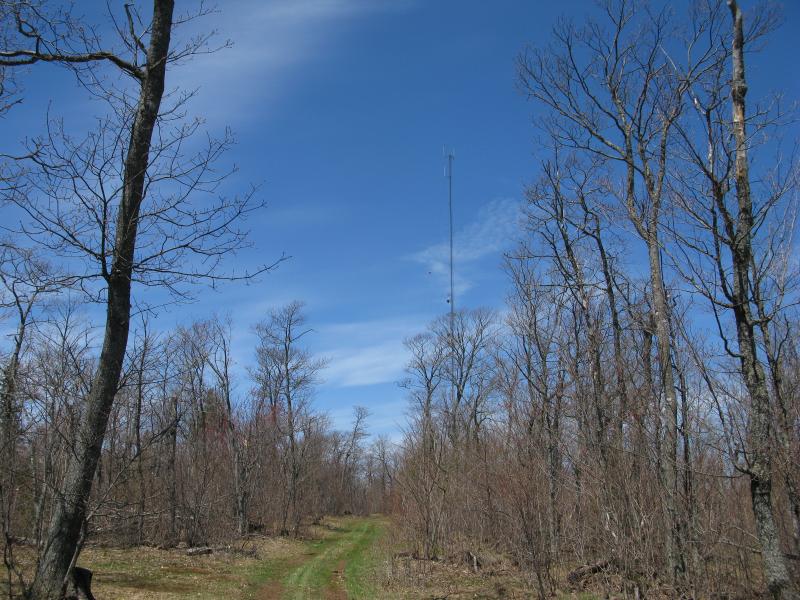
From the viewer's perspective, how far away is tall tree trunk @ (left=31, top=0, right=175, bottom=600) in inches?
221

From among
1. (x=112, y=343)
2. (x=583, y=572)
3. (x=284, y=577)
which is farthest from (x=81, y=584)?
(x=284, y=577)

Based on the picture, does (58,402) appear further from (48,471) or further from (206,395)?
(206,395)

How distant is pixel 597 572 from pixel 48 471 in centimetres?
907

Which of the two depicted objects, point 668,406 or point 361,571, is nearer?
point 668,406

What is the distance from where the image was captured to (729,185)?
8.02 m

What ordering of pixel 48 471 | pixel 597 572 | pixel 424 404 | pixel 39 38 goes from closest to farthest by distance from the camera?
pixel 39 38 < pixel 48 471 < pixel 597 572 < pixel 424 404

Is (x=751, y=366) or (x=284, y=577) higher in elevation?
(x=751, y=366)

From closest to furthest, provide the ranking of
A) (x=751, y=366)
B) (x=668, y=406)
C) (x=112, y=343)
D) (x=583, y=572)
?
(x=112, y=343)
(x=751, y=366)
(x=668, y=406)
(x=583, y=572)

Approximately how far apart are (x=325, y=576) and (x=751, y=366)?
1341 centimetres

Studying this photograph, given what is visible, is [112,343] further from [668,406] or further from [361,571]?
[361,571]

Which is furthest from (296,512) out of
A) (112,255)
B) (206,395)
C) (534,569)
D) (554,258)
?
(112,255)

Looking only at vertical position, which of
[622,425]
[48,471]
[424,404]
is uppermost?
[424,404]

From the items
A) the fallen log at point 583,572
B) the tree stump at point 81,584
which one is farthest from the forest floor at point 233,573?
the fallen log at point 583,572

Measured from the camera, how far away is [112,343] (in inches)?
240
